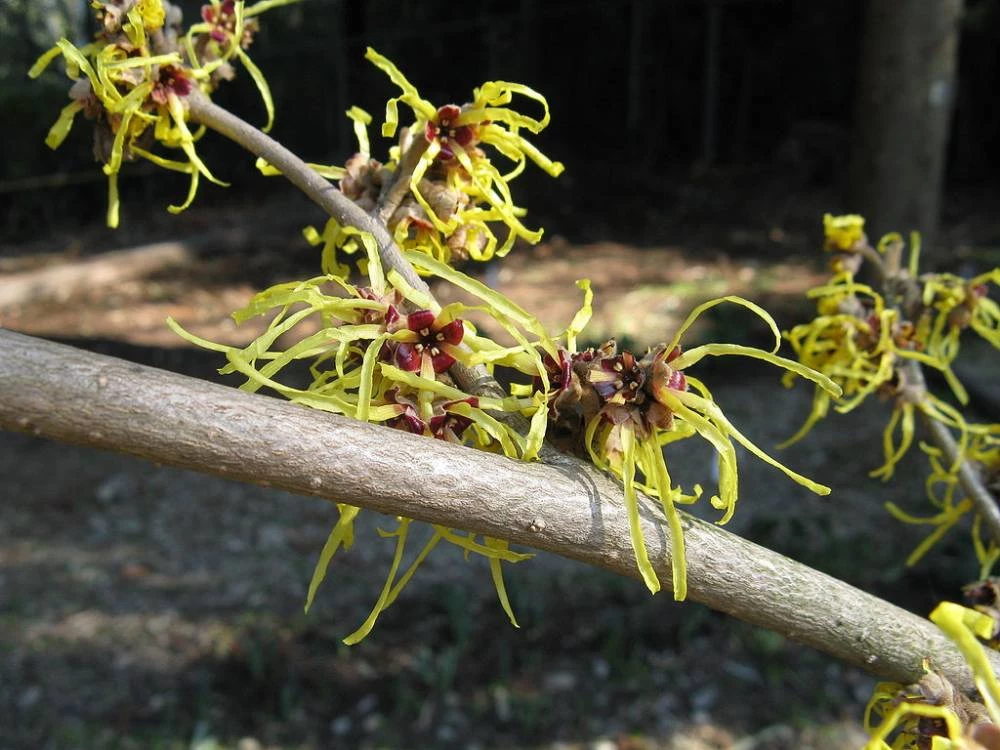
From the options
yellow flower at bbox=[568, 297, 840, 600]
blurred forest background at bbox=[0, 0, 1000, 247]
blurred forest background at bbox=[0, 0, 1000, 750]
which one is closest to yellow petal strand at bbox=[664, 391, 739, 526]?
yellow flower at bbox=[568, 297, 840, 600]

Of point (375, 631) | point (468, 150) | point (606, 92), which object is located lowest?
point (375, 631)

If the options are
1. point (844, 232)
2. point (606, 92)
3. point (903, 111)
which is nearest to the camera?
point (844, 232)

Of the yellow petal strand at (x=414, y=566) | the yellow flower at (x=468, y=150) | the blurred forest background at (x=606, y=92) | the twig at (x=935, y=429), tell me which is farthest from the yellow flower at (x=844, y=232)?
the blurred forest background at (x=606, y=92)

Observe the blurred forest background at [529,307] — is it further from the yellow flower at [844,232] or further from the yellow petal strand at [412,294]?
the yellow petal strand at [412,294]

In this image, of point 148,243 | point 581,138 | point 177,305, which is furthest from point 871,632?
point 581,138

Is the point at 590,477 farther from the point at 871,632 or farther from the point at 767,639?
the point at 767,639

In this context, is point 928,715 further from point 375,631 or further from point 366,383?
point 375,631

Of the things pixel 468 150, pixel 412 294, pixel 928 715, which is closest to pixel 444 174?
pixel 468 150

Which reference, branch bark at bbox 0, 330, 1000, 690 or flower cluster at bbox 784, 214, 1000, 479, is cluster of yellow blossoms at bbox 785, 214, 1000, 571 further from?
branch bark at bbox 0, 330, 1000, 690
